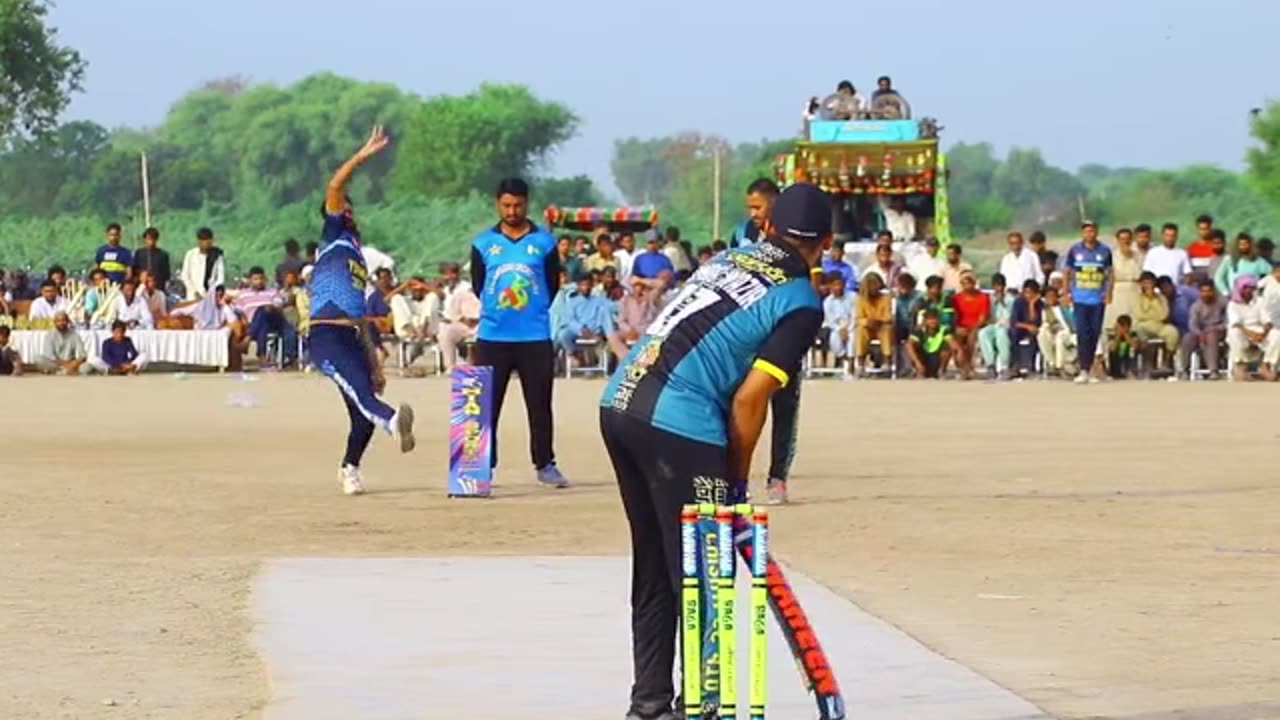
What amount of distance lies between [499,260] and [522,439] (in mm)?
5002

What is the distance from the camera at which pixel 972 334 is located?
32.5 metres

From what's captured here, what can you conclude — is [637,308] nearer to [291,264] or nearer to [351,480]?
[291,264]

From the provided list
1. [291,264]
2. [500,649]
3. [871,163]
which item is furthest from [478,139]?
[500,649]

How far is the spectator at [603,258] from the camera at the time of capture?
111ft

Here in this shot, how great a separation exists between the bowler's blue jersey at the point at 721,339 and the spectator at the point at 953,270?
83.2 ft

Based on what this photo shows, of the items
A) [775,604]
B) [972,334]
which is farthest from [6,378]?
[775,604]

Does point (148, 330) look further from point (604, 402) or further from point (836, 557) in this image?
point (604, 402)

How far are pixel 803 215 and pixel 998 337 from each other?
24.6m

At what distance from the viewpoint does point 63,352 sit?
109ft

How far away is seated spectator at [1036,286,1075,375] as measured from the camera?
105 feet

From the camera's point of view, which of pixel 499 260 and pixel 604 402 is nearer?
pixel 604 402

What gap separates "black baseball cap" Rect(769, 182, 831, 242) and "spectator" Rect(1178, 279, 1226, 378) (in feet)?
78.6

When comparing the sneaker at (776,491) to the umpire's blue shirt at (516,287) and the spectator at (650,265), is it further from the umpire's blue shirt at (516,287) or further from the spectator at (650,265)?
the spectator at (650,265)

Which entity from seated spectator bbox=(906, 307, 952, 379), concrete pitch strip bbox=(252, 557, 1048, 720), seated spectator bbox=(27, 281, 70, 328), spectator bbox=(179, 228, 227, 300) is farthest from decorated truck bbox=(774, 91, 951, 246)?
concrete pitch strip bbox=(252, 557, 1048, 720)
